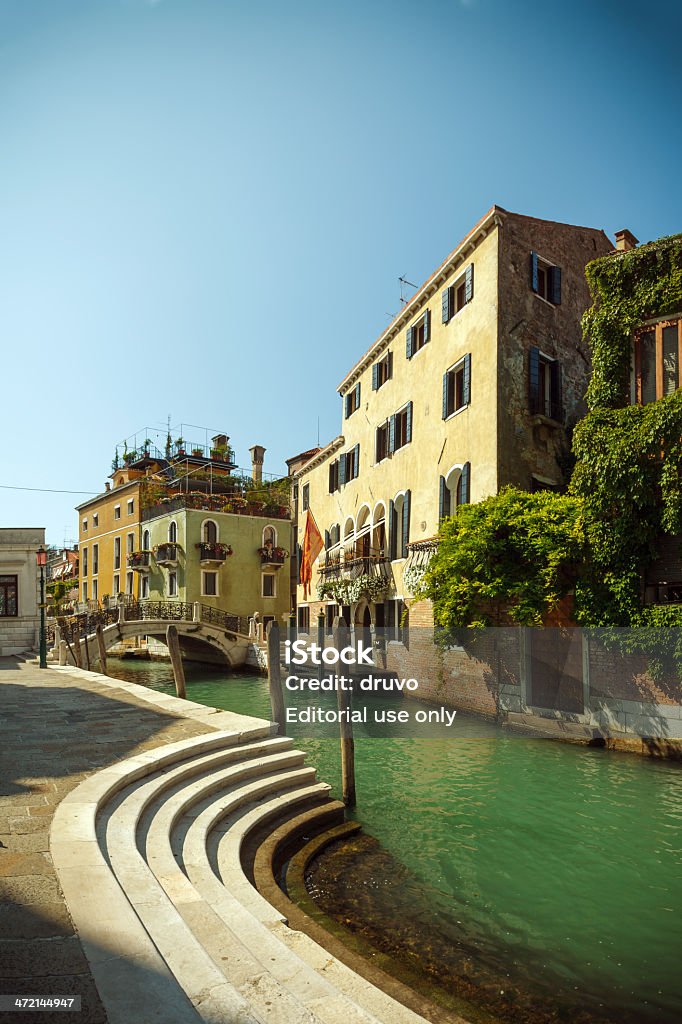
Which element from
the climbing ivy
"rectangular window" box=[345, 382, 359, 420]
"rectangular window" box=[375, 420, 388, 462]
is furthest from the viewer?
"rectangular window" box=[345, 382, 359, 420]

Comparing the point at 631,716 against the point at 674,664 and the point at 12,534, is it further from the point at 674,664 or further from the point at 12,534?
the point at 12,534

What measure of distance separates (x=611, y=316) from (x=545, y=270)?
4288 mm

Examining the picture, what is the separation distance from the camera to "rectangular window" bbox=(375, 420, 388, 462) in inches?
804

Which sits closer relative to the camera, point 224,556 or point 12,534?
point 12,534

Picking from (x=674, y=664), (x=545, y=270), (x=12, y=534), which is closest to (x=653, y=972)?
(x=674, y=664)

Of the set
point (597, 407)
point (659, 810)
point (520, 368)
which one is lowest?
point (659, 810)

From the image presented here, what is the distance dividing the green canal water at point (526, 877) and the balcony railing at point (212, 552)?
20193 mm

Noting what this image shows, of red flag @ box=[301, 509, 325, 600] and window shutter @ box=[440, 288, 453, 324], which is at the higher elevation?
window shutter @ box=[440, 288, 453, 324]

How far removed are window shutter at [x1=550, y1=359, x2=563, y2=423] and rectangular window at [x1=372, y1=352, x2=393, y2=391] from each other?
5447mm

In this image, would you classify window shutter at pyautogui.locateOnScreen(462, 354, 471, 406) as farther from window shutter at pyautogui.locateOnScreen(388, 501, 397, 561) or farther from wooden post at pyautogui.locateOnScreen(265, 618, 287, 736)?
wooden post at pyautogui.locateOnScreen(265, 618, 287, 736)

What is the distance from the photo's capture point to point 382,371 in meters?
20.8

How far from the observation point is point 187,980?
10.0ft

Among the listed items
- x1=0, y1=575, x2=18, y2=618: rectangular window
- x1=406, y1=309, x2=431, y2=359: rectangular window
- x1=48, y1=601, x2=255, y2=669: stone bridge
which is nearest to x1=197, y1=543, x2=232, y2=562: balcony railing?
x1=48, y1=601, x2=255, y2=669: stone bridge

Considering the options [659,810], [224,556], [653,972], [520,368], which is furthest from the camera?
[224,556]
